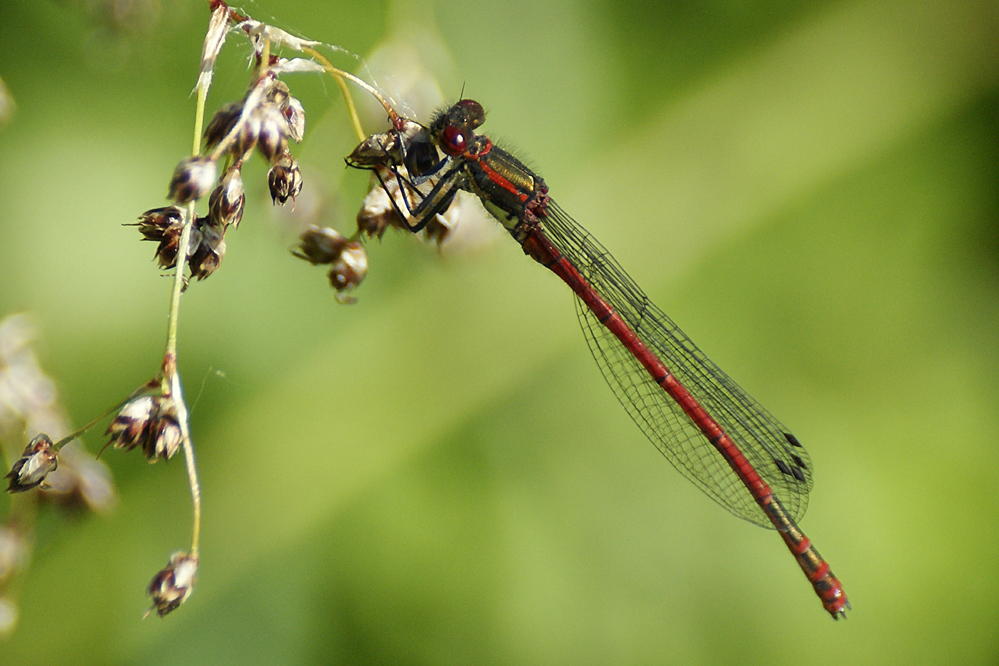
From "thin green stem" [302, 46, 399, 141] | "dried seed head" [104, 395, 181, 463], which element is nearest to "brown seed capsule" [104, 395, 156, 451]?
"dried seed head" [104, 395, 181, 463]

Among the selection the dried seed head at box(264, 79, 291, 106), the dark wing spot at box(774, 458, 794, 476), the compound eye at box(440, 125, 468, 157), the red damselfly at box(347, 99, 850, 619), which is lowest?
the dark wing spot at box(774, 458, 794, 476)

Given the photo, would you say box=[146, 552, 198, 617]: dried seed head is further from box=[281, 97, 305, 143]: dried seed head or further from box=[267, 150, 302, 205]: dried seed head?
box=[281, 97, 305, 143]: dried seed head

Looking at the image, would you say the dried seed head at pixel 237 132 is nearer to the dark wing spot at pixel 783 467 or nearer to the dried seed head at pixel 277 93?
the dried seed head at pixel 277 93

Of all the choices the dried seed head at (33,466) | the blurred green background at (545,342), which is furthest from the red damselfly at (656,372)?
the dried seed head at (33,466)

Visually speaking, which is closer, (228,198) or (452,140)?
(228,198)

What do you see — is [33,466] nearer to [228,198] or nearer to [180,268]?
[180,268]

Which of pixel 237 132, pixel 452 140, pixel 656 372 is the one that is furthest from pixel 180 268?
pixel 656 372

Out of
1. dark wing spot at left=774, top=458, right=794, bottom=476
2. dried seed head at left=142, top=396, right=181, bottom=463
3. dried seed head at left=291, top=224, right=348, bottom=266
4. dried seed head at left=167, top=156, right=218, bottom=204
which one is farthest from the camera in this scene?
dark wing spot at left=774, top=458, right=794, bottom=476
